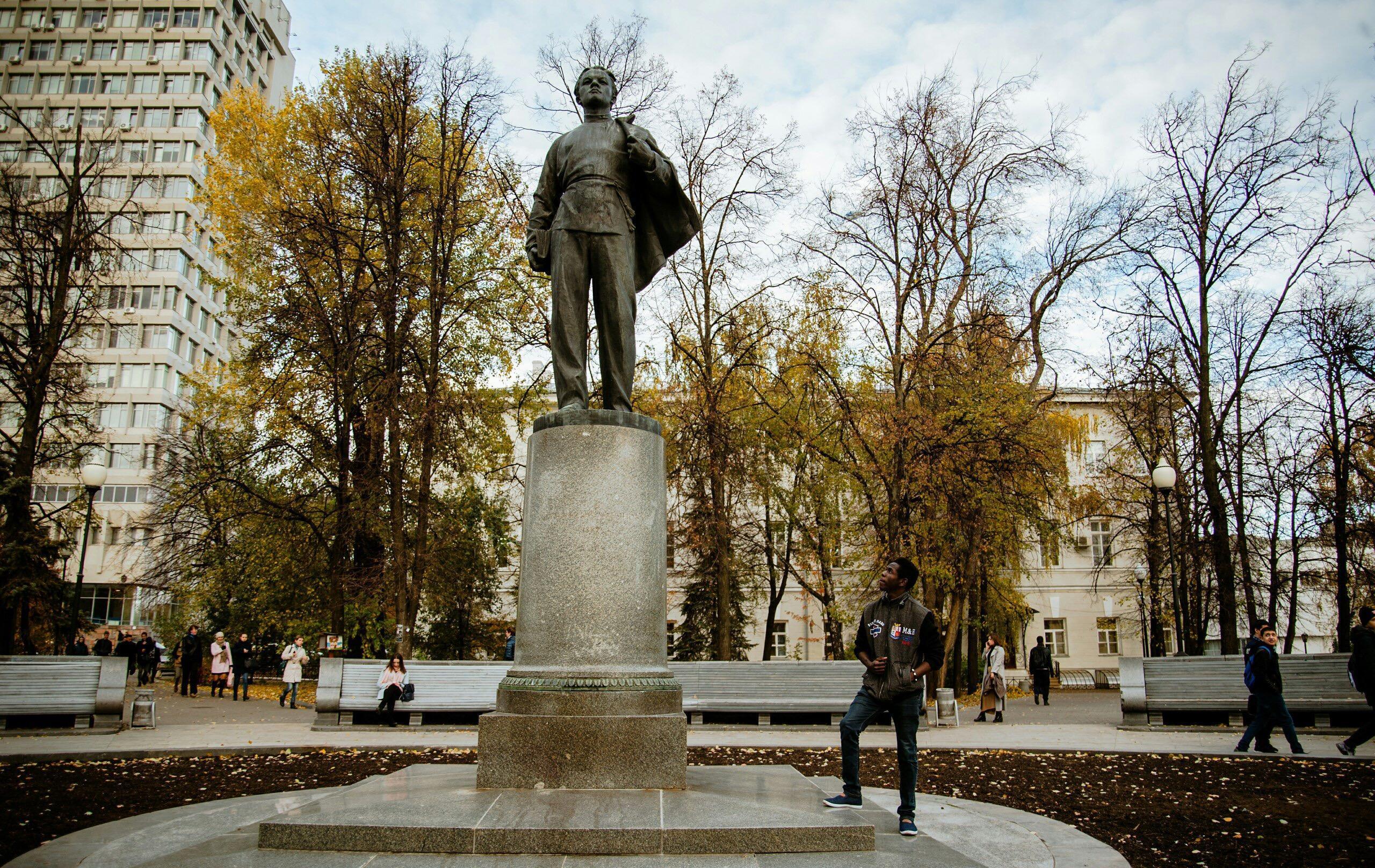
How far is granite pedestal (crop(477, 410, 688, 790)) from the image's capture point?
5.60 meters

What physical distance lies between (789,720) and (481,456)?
12.1 metres

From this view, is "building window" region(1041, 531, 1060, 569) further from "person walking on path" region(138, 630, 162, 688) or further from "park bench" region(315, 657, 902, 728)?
"person walking on path" region(138, 630, 162, 688)

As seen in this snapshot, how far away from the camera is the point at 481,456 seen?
24.4 m

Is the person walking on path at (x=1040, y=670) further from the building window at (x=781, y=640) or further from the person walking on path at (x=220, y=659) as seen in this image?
the person walking on path at (x=220, y=659)

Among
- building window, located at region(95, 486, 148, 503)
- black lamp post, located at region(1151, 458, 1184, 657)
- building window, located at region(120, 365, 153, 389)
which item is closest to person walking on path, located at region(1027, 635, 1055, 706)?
black lamp post, located at region(1151, 458, 1184, 657)

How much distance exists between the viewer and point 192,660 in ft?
76.8

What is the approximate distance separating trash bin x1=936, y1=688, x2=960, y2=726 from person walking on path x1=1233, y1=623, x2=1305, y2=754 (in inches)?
222

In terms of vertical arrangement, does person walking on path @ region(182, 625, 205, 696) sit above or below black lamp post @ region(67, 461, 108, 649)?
A: below

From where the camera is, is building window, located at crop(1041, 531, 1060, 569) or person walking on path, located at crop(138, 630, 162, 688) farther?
person walking on path, located at crop(138, 630, 162, 688)

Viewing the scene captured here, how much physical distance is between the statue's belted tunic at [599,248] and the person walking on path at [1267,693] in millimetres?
8329

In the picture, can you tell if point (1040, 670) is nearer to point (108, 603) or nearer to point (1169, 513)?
point (1169, 513)

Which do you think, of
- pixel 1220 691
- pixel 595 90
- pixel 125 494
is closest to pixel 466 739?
pixel 595 90

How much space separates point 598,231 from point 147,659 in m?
24.5

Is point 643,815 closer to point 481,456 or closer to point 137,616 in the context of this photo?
point 481,456
